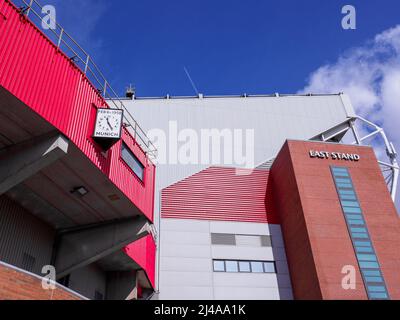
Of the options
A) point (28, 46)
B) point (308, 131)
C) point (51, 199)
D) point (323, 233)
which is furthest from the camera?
point (308, 131)

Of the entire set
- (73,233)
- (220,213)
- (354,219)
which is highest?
(220,213)

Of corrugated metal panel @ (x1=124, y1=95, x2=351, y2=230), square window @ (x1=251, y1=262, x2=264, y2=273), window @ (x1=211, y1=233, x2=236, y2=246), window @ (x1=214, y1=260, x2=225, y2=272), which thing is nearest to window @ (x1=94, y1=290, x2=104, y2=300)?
window @ (x1=214, y1=260, x2=225, y2=272)

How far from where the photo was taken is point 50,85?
608 inches

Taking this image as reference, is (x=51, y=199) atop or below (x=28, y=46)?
below

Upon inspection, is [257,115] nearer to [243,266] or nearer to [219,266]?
[243,266]

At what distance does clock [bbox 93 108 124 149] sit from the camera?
17.6 m

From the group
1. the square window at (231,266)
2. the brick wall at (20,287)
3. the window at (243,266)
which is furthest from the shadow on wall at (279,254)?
the brick wall at (20,287)

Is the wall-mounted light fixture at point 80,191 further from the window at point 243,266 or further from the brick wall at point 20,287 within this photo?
the window at point 243,266

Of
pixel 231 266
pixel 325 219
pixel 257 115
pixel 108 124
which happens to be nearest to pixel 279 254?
pixel 231 266

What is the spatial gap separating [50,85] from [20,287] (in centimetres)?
761
